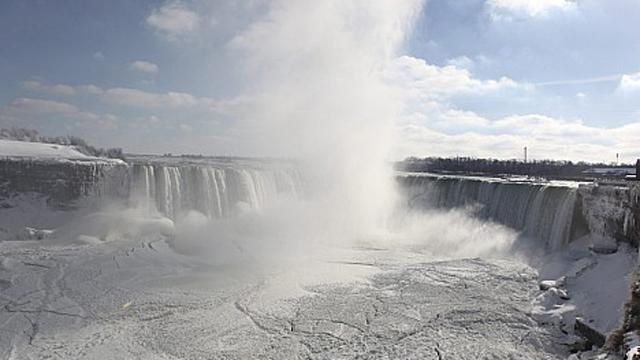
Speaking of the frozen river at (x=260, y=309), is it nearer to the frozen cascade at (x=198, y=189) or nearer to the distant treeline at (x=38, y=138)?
the frozen cascade at (x=198, y=189)

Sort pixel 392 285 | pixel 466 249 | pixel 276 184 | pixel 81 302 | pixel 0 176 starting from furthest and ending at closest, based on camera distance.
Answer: pixel 276 184 < pixel 0 176 < pixel 466 249 < pixel 392 285 < pixel 81 302

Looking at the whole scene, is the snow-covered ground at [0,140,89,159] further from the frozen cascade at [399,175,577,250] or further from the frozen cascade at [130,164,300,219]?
the frozen cascade at [399,175,577,250]

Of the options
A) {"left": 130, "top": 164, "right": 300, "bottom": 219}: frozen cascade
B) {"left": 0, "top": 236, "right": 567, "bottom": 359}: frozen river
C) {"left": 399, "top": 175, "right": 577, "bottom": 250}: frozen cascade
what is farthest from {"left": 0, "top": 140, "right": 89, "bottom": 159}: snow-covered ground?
{"left": 399, "top": 175, "right": 577, "bottom": 250}: frozen cascade

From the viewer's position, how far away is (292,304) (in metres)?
11.3

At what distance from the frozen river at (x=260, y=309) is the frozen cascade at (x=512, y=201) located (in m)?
3.55

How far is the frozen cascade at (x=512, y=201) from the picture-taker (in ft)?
60.1

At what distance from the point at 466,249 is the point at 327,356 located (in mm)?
12048

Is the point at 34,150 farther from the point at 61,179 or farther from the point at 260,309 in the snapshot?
the point at 260,309

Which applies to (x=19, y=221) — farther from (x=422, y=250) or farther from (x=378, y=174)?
(x=378, y=174)

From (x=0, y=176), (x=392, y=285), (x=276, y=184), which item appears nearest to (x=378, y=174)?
(x=276, y=184)

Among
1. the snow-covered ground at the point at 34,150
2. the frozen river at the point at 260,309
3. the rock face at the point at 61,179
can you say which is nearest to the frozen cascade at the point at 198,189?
the rock face at the point at 61,179

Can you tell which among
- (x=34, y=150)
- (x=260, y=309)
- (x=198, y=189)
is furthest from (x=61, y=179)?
(x=260, y=309)

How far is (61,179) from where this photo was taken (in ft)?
72.1

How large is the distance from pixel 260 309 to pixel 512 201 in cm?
1513
